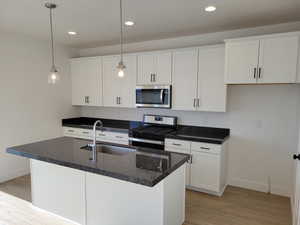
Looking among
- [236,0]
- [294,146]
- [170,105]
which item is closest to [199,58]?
[170,105]

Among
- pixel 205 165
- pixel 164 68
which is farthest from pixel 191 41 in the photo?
pixel 205 165

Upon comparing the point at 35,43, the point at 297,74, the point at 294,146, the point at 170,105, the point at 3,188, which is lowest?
the point at 3,188

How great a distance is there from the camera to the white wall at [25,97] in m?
3.77

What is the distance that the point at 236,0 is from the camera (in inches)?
93.0

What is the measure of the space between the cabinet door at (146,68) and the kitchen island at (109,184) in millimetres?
1692

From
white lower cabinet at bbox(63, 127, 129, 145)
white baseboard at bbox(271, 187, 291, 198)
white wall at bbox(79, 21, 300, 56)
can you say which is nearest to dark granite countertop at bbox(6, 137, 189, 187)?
white lower cabinet at bbox(63, 127, 129, 145)

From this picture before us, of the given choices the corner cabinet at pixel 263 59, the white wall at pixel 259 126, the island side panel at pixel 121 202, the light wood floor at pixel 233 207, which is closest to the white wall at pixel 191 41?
the white wall at pixel 259 126

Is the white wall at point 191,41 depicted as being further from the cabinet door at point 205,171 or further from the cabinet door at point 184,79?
the cabinet door at point 205,171

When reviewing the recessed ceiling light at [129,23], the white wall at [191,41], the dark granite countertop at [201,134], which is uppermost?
the recessed ceiling light at [129,23]

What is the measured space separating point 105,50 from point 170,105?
2097mm

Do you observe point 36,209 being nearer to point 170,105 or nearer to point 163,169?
point 163,169

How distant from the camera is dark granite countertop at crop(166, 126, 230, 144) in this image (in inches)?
130

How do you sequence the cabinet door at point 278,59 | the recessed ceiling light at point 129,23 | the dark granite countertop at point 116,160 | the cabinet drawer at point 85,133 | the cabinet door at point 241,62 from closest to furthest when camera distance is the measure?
the dark granite countertop at point 116,160 → the cabinet door at point 278,59 → the cabinet door at point 241,62 → the recessed ceiling light at point 129,23 → the cabinet drawer at point 85,133

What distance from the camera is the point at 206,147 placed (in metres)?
3.32
